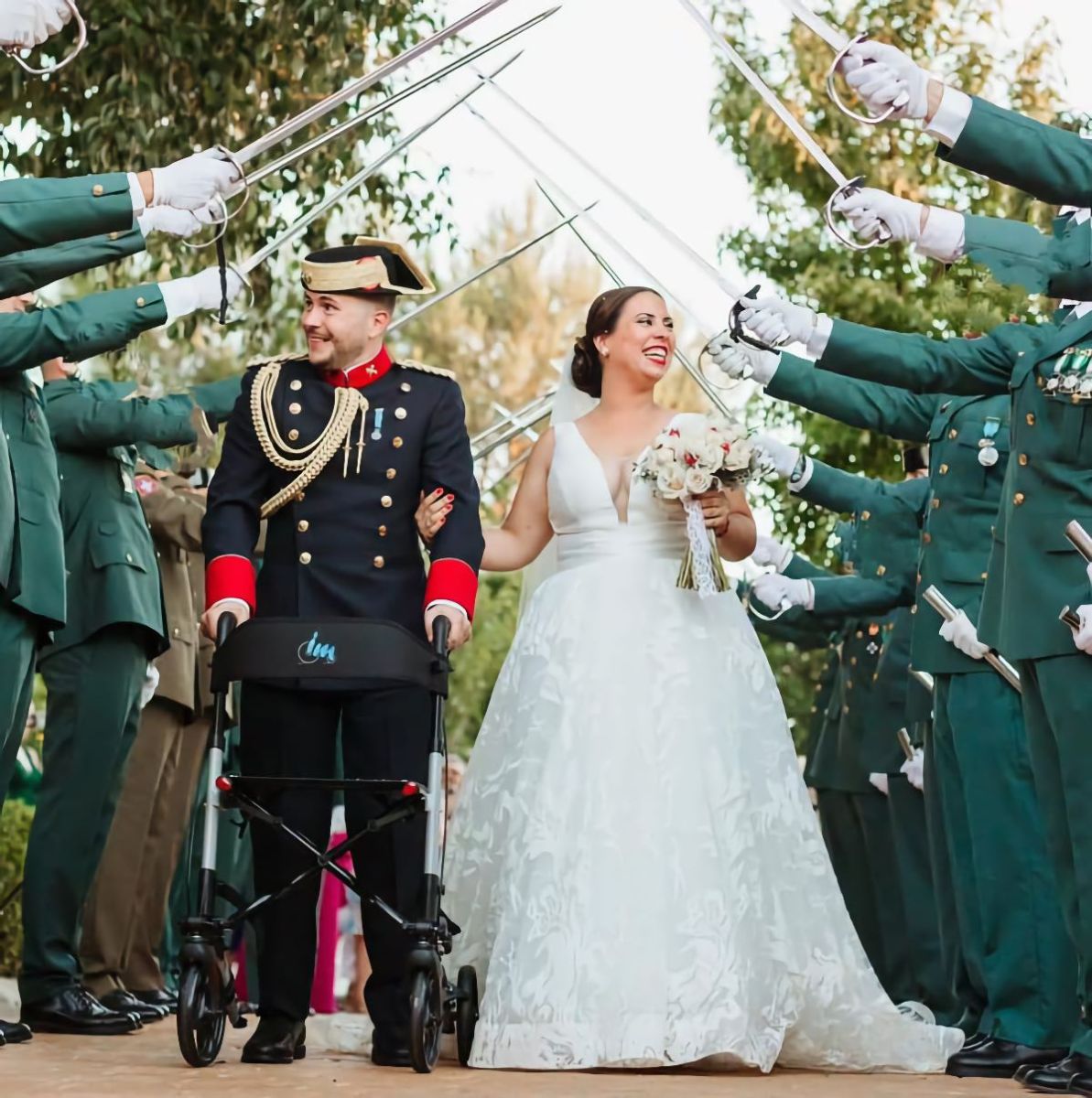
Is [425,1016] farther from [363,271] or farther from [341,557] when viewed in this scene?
[363,271]

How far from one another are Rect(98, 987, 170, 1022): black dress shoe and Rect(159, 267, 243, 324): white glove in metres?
2.27

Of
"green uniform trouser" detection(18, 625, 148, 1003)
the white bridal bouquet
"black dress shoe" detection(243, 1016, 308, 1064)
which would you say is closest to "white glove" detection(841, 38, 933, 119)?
the white bridal bouquet

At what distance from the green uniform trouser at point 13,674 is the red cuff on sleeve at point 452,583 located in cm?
109

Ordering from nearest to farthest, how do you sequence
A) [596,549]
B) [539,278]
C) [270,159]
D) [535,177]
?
[596,549] < [535,177] < [270,159] < [539,278]

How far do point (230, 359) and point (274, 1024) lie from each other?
20912 millimetres

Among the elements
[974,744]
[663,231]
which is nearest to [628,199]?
[663,231]

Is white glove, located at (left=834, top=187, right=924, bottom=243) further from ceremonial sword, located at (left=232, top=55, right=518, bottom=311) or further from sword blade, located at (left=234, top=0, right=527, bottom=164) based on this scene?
ceremonial sword, located at (left=232, top=55, right=518, bottom=311)

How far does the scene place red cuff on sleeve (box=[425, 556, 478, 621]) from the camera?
5.47 meters

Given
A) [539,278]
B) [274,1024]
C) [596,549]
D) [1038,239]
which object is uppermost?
[539,278]

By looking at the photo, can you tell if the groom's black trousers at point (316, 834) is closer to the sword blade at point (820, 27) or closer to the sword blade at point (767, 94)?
the sword blade at point (767, 94)

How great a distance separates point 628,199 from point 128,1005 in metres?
3.12

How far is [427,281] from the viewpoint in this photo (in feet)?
19.4

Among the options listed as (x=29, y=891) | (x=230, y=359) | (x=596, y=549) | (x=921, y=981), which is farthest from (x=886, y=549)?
(x=230, y=359)

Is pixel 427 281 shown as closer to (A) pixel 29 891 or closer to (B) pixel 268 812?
(B) pixel 268 812
